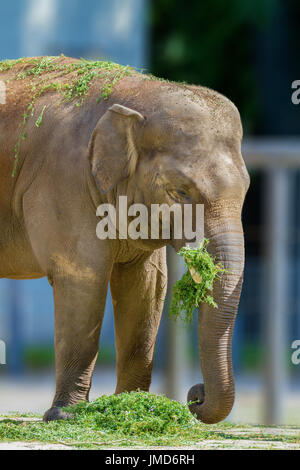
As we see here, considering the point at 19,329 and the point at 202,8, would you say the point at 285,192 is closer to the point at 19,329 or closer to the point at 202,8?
the point at 19,329

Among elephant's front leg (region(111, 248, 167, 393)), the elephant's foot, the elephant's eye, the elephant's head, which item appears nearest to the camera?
Answer: the elephant's head

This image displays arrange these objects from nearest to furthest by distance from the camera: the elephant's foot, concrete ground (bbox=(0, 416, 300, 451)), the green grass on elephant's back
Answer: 1. concrete ground (bbox=(0, 416, 300, 451))
2. the green grass on elephant's back
3. the elephant's foot

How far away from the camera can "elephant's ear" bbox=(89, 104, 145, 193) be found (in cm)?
593

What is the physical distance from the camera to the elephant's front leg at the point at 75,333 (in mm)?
5945

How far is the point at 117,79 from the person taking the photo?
6.21 meters

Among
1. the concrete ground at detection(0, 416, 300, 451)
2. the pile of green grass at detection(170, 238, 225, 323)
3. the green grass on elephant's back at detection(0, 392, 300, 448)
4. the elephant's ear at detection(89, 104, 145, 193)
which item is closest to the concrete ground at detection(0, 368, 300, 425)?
the concrete ground at detection(0, 416, 300, 451)

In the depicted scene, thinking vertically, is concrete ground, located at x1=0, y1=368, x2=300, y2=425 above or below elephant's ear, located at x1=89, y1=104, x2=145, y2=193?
below

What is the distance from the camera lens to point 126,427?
5727 mm

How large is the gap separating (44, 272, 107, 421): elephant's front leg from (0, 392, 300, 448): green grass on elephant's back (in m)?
0.12

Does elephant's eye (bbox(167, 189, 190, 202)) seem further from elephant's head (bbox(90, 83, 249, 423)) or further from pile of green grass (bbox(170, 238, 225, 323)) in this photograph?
pile of green grass (bbox(170, 238, 225, 323))

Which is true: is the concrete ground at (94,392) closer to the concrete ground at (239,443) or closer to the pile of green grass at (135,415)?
the concrete ground at (239,443)

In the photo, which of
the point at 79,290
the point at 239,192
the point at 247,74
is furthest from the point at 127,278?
the point at 247,74

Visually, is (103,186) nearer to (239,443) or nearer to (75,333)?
(75,333)

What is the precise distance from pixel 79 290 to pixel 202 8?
13.7 meters
